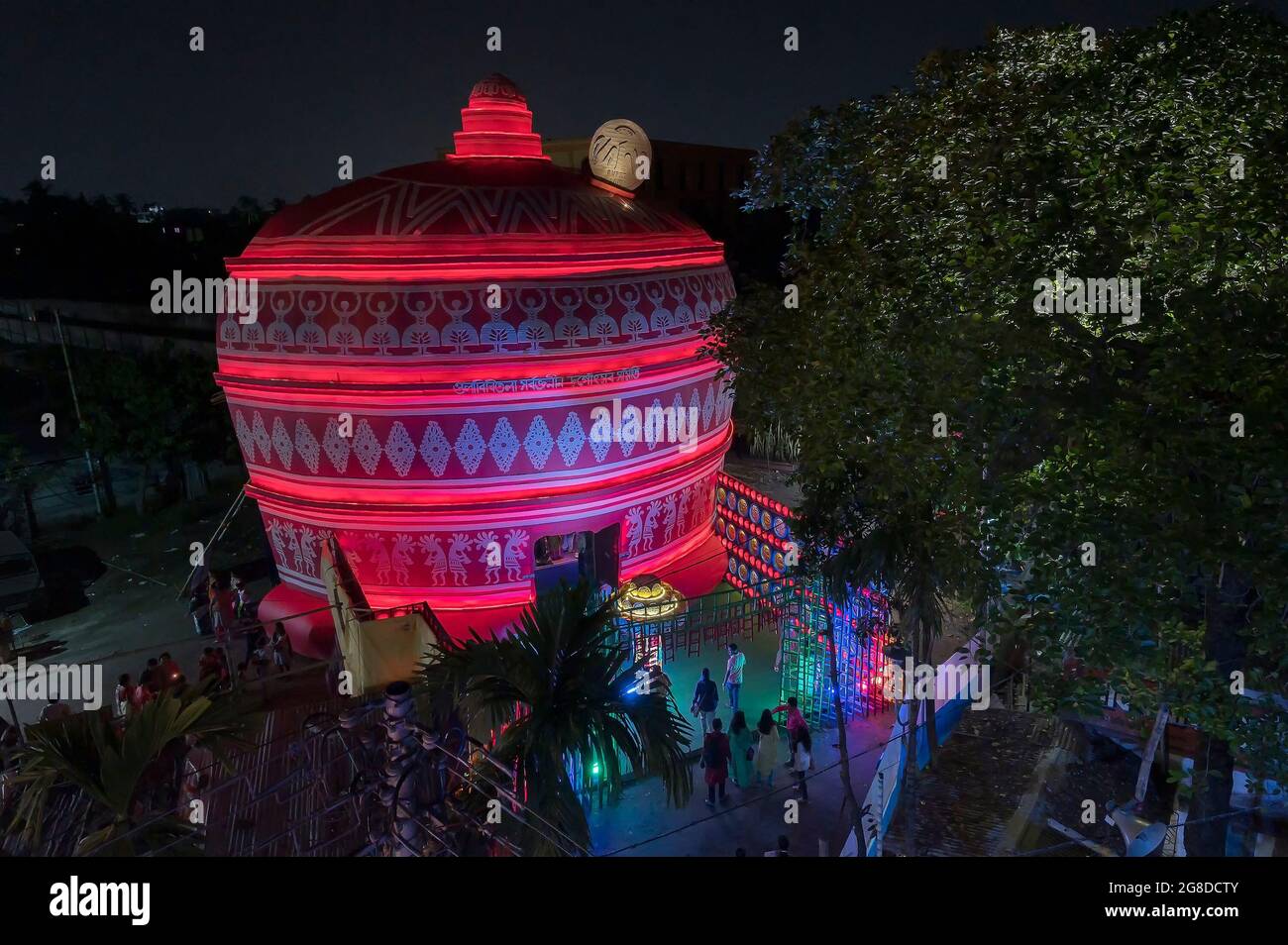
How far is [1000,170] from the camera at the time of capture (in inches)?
210

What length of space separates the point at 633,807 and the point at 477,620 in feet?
12.0

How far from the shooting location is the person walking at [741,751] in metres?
9.38

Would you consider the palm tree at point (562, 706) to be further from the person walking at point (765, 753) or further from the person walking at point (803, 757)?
the person walking at point (765, 753)

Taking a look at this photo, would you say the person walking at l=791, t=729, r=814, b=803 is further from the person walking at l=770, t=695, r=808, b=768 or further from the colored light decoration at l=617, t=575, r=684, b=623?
the colored light decoration at l=617, t=575, r=684, b=623

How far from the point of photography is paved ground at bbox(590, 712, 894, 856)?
8.50m

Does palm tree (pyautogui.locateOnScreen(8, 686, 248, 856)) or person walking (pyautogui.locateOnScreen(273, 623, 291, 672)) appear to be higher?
palm tree (pyautogui.locateOnScreen(8, 686, 248, 856))

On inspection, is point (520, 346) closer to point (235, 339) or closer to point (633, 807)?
point (235, 339)

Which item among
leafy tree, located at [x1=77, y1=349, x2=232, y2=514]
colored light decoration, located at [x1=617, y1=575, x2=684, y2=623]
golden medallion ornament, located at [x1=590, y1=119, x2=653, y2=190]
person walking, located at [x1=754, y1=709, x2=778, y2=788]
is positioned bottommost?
person walking, located at [x1=754, y1=709, x2=778, y2=788]

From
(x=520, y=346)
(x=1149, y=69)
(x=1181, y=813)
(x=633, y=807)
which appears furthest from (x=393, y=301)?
(x=1181, y=813)

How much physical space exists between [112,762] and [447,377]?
6.58m

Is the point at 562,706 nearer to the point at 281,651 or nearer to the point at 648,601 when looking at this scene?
the point at 648,601

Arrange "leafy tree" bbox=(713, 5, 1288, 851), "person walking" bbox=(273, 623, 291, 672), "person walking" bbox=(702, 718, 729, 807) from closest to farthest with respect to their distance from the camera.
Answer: "leafy tree" bbox=(713, 5, 1288, 851) < "person walking" bbox=(702, 718, 729, 807) < "person walking" bbox=(273, 623, 291, 672)

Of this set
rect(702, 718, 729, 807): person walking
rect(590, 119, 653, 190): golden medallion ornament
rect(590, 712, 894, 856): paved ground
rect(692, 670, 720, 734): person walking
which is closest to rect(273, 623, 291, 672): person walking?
rect(590, 712, 894, 856): paved ground

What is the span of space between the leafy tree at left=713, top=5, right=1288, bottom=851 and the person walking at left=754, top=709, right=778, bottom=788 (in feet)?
12.7
